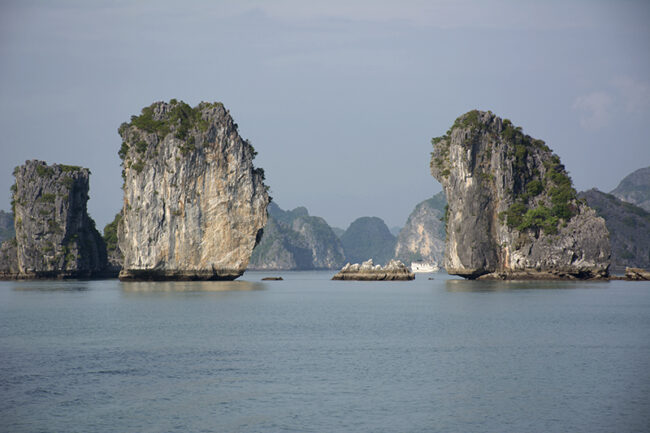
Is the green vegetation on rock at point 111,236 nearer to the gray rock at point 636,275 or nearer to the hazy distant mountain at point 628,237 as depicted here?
the gray rock at point 636,275

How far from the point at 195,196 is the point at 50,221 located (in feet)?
127

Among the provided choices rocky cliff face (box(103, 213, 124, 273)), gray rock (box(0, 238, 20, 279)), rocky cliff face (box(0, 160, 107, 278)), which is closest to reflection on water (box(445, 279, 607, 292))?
rocky cliff face (box(0, 160, 107, 278))

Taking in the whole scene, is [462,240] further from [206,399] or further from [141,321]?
[206,399]

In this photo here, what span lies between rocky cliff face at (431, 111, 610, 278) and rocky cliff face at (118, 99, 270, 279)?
26306mm

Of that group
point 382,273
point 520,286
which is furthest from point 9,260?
point 520,286

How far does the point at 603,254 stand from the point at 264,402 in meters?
74.2

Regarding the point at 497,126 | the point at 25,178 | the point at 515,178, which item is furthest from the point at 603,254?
the point at 25,178

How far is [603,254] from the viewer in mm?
86625

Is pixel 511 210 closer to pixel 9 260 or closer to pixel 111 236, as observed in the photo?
pixel 111 236

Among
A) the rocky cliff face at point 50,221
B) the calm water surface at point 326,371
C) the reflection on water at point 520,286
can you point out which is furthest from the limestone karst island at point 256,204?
the calm water surface at point 326,371

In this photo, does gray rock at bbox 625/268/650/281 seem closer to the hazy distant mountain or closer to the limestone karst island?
the limestone karst island

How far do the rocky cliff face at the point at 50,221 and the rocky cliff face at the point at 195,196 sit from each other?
31533mm

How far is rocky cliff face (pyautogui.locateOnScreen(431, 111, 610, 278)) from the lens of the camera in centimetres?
8850

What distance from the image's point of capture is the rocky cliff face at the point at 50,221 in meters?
114
